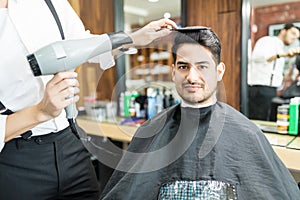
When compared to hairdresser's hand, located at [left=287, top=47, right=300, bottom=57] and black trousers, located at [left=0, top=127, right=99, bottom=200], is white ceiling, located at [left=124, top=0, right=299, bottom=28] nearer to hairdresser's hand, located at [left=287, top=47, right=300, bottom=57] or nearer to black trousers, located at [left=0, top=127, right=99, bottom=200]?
hairdresser's hand, located at [left=287, top=47, right=300, bottom=57]

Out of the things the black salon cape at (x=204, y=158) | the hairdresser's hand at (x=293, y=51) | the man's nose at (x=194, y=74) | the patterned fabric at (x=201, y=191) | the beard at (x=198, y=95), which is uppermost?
the hairdresser's hand at (x=293, y=51)

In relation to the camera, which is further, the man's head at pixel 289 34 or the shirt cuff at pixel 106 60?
the man's head at pixel 289 34


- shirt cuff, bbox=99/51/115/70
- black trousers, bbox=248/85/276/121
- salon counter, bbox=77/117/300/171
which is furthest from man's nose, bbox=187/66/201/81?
black trousers, bbox=248/85/276/121

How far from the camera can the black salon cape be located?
113 centimetres

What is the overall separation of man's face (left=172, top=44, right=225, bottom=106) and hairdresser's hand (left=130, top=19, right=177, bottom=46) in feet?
0.33

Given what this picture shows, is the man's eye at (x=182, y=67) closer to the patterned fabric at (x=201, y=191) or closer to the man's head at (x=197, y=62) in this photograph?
the man's head at (x=197, y=62)

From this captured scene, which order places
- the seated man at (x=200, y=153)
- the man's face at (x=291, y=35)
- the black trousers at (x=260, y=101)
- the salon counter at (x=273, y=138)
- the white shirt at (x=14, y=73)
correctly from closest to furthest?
1. the white shirt at (x=14, y=73)
2. the seated man at (x=200, y=153)
3. the salon counter at (x=273, y=138)
4. the man's face at (x=291, y=35)
5. the black trousers at (x=260, y=101)

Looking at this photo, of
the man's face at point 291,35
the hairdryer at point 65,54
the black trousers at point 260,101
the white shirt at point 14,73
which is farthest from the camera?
the black trousers at point 260,101

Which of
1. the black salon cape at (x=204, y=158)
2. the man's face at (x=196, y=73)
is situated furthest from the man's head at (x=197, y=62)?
the black salon cape at (x=204, y=158)

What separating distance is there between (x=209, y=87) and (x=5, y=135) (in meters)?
0.79

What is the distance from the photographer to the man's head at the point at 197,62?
1131 mm

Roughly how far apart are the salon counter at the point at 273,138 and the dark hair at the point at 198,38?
791 millimetres

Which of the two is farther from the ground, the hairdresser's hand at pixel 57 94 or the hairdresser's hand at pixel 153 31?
the hairdresser's hand at pixel 153 31

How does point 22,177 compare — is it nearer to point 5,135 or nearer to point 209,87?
point 5,135
